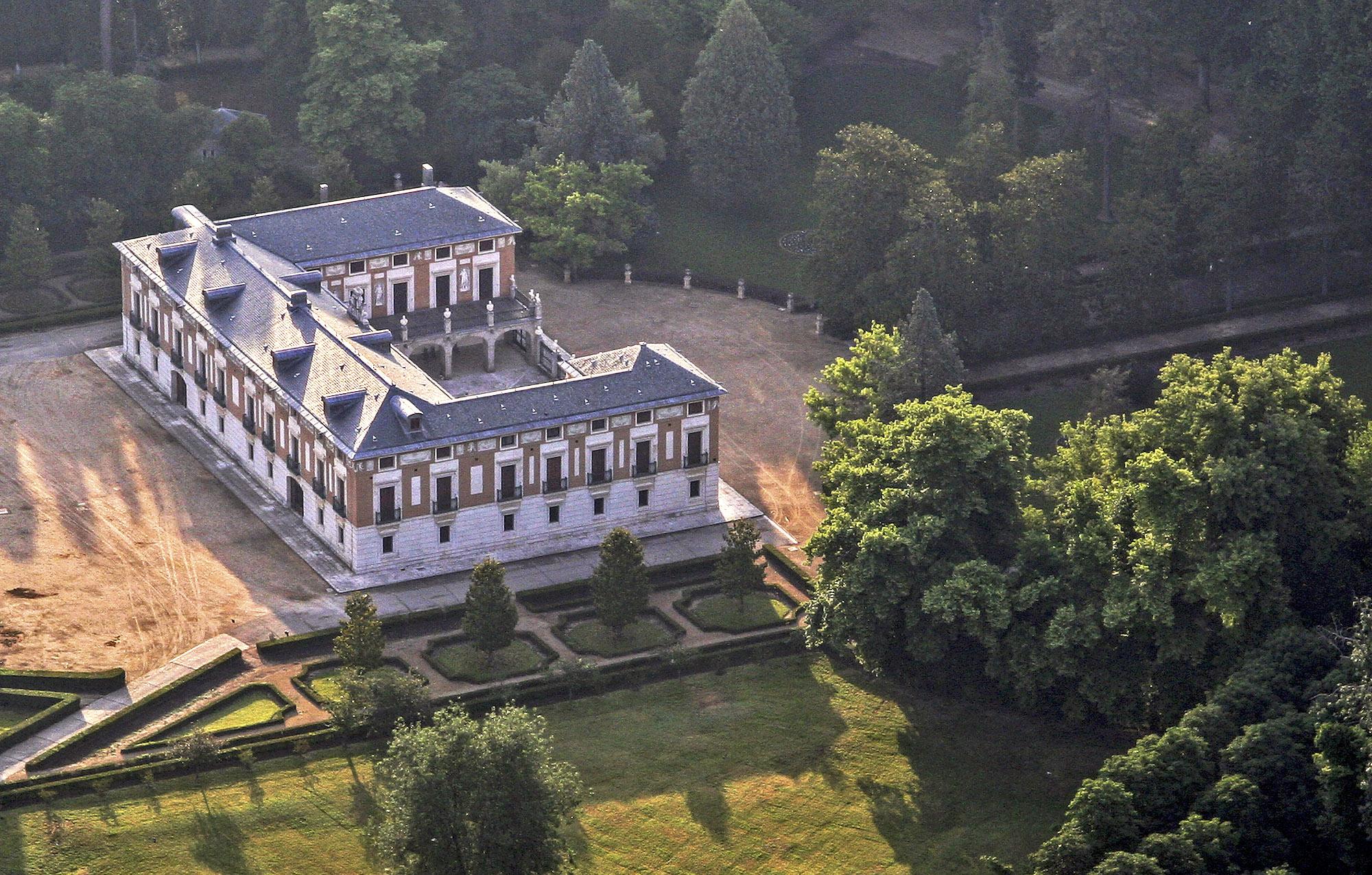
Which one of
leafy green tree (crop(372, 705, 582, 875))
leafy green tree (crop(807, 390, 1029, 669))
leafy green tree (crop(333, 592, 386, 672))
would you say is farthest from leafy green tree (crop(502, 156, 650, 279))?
leafy green tree (crop(372, 705, 582, 875))

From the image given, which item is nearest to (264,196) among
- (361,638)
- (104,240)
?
(104,240)

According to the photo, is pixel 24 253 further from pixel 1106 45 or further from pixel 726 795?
pixel 1106 45

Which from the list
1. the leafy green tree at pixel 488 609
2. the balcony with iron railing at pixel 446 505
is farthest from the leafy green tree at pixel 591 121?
the leafy green tree at pixel 488 609

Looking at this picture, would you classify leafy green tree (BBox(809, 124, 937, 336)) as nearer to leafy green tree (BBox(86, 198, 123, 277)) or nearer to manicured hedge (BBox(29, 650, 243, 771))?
leafy green tree (BBox(86, 198, 123, 277))

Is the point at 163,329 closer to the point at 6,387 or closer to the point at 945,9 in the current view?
the point at 6,387

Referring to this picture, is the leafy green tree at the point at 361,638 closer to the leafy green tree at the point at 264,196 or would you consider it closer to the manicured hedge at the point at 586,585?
the manicured hedge at the point at 586,585
